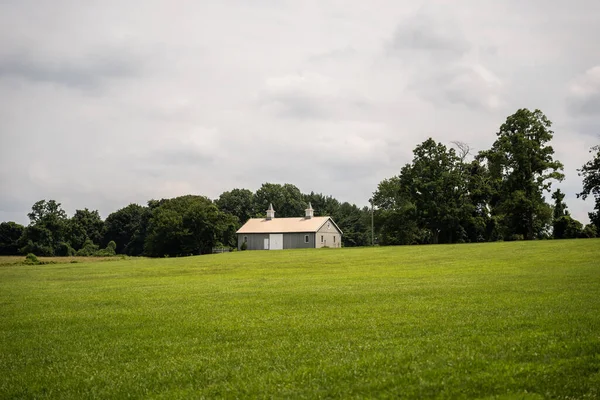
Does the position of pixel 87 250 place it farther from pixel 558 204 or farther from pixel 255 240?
pixel 558 204

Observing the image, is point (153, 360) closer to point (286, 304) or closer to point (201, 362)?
point (201, 362)

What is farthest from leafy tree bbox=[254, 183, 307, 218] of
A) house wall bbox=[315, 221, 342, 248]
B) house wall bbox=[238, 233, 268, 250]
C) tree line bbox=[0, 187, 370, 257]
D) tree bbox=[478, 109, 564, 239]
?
tree bbox=[478, 109, 564, 239]

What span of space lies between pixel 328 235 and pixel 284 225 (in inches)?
360

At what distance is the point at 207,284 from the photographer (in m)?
29.0

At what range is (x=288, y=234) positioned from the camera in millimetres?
95938

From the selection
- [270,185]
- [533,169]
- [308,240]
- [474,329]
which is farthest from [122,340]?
[270,185]

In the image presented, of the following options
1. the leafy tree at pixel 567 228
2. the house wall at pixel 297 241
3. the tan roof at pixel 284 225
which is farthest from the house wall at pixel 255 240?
the leafy tree at pixel 567 228

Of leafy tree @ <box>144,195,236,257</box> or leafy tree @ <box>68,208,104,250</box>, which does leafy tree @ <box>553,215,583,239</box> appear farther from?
leafy tree @ <box>68,208,104,250</box>

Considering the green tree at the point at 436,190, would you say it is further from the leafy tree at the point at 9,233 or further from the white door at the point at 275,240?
the leafy tree at the point at 9,233

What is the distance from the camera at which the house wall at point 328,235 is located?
313 ft

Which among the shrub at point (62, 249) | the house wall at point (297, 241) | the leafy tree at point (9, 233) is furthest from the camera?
the leafy tree at point (9, 233)

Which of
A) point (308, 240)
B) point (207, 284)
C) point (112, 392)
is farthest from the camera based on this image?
point (308, 240)

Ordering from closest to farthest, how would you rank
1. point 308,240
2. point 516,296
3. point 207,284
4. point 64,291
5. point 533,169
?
point 516,296
point 64,291
point 207,284
point 533,169
point 308,240

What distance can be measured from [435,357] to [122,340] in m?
8.50
